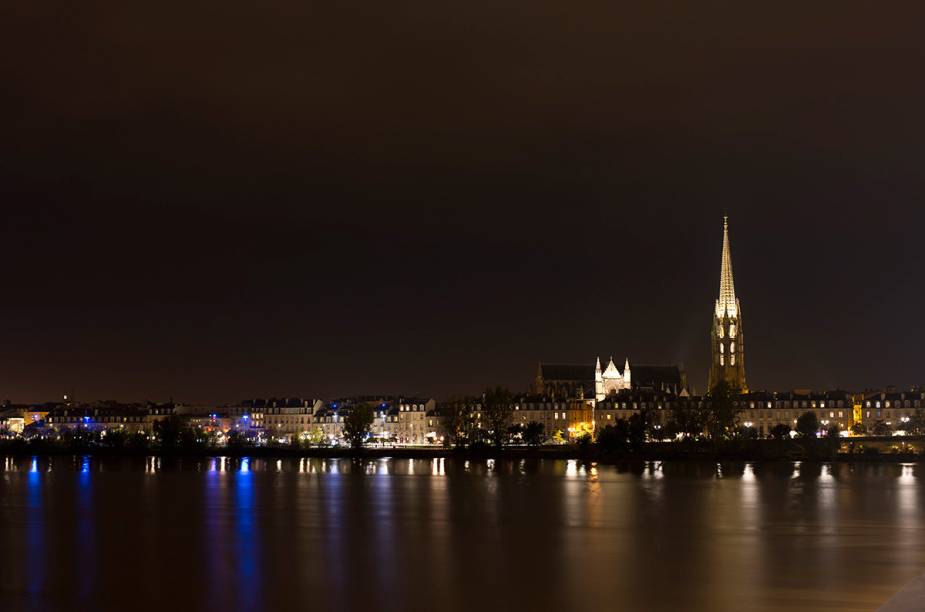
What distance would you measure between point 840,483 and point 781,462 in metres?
28.3

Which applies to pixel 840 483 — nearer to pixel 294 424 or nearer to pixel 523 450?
pixel 523 450

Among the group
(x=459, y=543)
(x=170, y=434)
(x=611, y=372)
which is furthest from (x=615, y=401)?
(x=459, y=543)

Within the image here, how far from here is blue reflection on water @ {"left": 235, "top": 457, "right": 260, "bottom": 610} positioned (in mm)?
28731

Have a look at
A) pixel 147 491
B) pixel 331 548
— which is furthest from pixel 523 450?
pixel 331 548

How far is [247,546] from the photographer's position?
37.5m

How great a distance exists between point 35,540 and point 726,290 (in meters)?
114

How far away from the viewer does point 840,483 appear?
66.5 meters

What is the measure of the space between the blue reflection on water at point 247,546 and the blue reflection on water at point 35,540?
16.1 ft

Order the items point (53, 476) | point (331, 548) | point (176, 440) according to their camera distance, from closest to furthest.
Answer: point (331, 548) → point (53, 476) → point (176, 440)

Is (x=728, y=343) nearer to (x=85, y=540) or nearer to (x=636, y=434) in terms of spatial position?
(x=636, y=434)

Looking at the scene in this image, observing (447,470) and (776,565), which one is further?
(447,470)

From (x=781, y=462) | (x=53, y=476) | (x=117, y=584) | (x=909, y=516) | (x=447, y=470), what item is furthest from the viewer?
→ (x=781, y=462)

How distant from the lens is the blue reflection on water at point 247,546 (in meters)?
28.7

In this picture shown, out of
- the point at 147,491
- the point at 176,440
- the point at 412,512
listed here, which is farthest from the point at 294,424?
the point at 412,512
